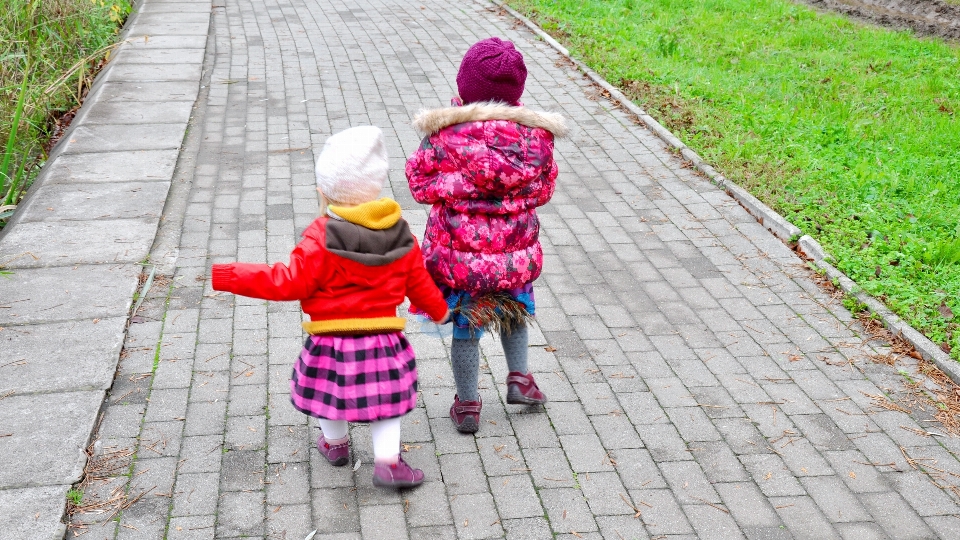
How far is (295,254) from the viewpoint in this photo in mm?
3232

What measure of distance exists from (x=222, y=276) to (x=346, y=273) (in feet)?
1.42

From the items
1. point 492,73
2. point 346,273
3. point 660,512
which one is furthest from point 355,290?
point 660,512

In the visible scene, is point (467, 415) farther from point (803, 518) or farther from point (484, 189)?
point (803, 518)

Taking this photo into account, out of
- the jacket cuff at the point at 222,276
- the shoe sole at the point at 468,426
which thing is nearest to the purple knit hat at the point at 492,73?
the jacket cuff at the point at 222,276

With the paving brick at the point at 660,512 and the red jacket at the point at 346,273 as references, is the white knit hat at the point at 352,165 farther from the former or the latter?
the paving brick at the point at 660,512

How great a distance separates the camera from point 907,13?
13.6m

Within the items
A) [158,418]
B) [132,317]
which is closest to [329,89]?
[132,317]

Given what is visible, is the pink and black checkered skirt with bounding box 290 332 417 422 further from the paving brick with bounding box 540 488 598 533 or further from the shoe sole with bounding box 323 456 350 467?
the paving brick with bounding box 540 488 598 533

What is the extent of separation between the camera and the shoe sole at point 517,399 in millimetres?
4176

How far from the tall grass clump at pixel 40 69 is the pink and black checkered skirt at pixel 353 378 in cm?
418

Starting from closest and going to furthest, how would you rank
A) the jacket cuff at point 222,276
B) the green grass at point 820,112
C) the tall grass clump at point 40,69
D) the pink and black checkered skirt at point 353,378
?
the jacket cuff at point 222,276
the pink and black checkered skirt at point 353,378
the green grass at point 820,112
the tall grass clump at point 40,69

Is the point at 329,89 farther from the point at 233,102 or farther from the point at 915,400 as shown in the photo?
the point at 915,400

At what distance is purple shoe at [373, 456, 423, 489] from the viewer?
3.58 m

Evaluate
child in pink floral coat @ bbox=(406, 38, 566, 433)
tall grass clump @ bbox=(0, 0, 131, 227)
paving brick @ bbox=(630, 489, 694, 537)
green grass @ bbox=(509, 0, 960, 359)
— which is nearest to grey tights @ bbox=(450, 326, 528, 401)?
child in pink floral coat @ bbox=(406, 38, 566, 433)
